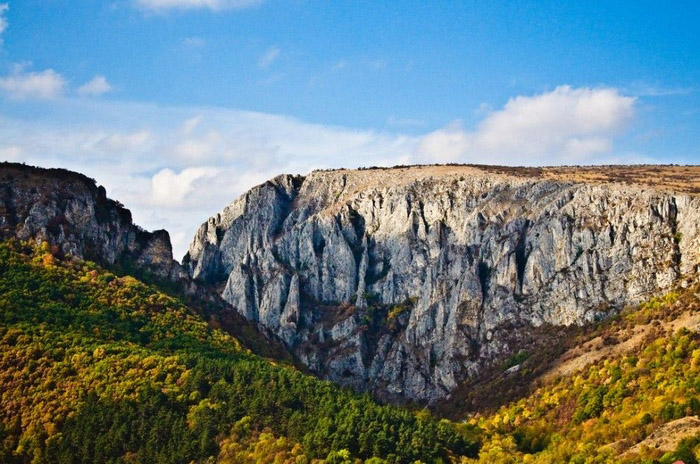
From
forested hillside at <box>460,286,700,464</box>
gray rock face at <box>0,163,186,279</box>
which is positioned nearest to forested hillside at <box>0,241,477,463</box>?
gray rock face at <box>0,163,186,279</box>

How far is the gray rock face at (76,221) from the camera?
15275 cm

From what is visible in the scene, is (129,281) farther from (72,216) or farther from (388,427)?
(388,427)

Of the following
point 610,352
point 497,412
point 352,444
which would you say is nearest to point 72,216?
point 352,444

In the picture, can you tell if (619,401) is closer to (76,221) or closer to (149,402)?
(149,402)

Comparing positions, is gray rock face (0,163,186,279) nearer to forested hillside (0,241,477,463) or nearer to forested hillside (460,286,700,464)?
forested hillside (0,241,477,463)

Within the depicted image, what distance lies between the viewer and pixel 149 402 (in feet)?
399

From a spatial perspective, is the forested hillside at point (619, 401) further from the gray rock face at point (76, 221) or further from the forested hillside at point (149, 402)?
the gray rock face at point (76, 221)

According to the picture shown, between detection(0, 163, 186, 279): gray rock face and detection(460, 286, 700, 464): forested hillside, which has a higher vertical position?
detection(0, 163, 186, 279): gray rock face

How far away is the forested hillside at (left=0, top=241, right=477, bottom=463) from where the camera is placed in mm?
117312

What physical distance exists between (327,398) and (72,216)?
2372 inches

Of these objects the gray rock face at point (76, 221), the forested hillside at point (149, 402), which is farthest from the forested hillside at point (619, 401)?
the gray rock face at point (76, 221)

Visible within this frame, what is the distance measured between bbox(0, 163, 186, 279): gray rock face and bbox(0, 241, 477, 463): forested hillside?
1092 cm

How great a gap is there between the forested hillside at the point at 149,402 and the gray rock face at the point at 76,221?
10923 millimetres

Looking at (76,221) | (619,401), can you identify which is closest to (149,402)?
(76,221)
